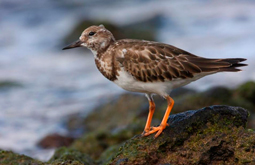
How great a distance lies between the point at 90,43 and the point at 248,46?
36.3 ft

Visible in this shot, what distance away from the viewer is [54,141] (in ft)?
32.7

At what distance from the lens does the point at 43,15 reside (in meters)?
22.5

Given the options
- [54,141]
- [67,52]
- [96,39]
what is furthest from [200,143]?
[67,52]

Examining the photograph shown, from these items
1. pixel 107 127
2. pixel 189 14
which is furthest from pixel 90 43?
pixel 189 14

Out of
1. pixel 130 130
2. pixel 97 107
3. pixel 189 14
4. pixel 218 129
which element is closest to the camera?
pixel 218 129

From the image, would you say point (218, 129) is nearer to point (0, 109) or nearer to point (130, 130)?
point (130, 130)

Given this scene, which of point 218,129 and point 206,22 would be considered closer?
point 218,129

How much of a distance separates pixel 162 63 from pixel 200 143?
4.19 ft

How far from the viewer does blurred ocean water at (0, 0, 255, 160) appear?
1188 cm

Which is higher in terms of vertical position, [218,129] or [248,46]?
[248,46]

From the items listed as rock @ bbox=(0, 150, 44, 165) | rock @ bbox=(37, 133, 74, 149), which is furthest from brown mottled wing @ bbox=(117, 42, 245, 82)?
rock @ bbox=(37, 133, 74, 149)

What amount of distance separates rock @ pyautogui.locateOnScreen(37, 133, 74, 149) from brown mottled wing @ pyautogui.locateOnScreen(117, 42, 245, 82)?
15.6 feet

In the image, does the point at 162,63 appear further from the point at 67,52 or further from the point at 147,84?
the point at 67,52

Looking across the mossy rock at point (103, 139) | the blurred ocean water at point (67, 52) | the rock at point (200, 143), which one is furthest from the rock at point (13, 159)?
the blurred ocean water at point (67, 52)
